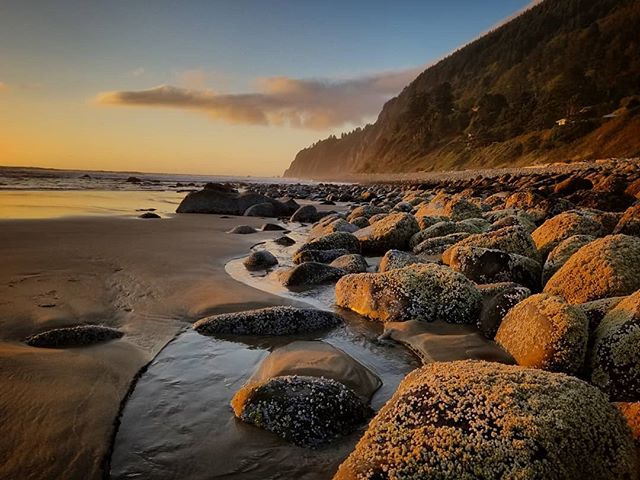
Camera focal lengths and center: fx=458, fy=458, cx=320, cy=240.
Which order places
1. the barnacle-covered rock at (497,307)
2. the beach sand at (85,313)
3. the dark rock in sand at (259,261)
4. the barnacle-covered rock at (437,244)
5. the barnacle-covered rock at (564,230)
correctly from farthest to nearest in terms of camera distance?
the barnacle-covered rock at (437,244), the dark rock in sand at (259,261), the barnacle-covered rock at (564,230), the barnacle-covered rock at (497,307), the beach sand at (85,313)

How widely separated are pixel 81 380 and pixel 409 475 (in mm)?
2108

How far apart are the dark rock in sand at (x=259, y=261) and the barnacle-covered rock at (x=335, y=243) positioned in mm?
829

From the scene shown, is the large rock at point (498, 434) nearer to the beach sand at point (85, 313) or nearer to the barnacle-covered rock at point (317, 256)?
the beach sand at point (85, 313)

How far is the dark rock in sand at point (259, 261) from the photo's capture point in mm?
6645

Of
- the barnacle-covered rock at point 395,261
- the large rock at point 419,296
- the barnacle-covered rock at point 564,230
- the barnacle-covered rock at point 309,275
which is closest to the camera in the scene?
the large rock at point 419,296

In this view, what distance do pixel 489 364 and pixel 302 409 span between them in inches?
39.0

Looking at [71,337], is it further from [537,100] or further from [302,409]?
[537,100]

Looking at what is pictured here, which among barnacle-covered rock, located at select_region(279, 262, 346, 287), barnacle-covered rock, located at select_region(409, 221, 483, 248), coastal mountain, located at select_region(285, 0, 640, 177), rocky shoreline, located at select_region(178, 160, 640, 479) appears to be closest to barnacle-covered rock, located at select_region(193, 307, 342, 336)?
rocky shoreline, located at select_region(178, 160, 640, 479)

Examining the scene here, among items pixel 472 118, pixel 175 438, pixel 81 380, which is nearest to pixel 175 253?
pixel 81 380

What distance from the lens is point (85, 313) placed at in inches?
165

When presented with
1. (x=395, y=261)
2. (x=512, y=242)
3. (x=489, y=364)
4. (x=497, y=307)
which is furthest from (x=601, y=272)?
(x=395, y=261)

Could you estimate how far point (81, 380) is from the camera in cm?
283

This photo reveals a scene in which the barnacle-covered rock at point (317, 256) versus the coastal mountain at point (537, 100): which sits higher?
the coastal mountain at point (537, 100)

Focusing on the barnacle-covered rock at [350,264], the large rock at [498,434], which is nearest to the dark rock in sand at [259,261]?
the barnacle-covered rock at [350,264]
